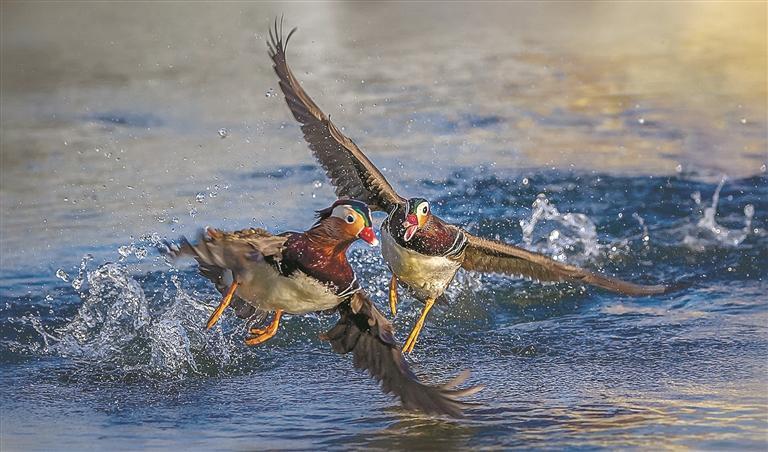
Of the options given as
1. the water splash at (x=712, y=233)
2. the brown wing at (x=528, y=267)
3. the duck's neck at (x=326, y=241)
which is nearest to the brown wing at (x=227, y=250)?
the duck's neck at (x=326, y=241)

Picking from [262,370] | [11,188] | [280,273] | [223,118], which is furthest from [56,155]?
[280,273]

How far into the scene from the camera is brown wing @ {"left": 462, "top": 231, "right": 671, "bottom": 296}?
7082mm

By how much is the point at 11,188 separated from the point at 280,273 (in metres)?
4.96

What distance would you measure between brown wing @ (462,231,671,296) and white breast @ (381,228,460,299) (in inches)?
6.8

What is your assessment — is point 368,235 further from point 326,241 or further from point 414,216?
point 414,216

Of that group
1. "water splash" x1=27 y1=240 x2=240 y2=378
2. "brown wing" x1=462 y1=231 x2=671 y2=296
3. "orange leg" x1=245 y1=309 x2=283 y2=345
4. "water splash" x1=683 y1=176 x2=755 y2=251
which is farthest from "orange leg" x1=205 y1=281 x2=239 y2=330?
"water splash" x1=683 y1=176 x2=755 y2=251

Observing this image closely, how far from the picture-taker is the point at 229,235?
5867 mm

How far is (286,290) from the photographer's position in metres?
6.07

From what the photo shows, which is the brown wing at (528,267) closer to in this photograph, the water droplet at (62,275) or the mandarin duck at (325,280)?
the mandarin duck at (325,280)

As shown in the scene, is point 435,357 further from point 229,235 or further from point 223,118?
point 223,118

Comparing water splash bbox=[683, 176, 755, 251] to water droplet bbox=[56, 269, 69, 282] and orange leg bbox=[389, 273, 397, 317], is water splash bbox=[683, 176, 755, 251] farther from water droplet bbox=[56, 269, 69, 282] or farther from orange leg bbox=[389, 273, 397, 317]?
water droplet bbox=[56, 269, 69, 282]

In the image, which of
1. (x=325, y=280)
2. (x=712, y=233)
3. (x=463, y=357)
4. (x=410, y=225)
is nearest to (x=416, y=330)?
(x=463, y=357)

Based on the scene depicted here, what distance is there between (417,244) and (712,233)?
330cm

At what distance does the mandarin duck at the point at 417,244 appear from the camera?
6.98 m
